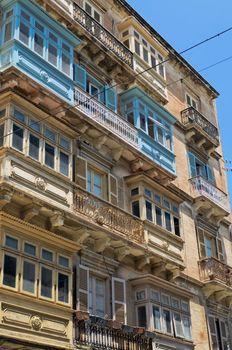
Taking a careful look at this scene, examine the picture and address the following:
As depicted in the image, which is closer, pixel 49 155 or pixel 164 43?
pixel 49 155

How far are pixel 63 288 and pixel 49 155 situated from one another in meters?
4.09

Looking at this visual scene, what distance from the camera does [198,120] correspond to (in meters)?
27.8

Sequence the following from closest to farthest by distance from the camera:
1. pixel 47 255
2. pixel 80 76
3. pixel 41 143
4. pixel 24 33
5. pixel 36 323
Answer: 1. pixel 36 323
2. pixel 47 255
3. pixel 41 143
4. pixel 24 33
5. pixel 80 76

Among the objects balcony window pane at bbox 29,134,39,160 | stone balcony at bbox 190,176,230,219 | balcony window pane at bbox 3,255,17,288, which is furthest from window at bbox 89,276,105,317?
stone balcony at bbox 190,176,230,219

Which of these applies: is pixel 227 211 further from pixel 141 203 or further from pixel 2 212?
pixel 2 212

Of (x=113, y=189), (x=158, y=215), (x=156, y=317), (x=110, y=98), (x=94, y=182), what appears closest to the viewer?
(x=156, y=317)

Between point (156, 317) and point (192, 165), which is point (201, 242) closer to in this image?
point (192, 165)

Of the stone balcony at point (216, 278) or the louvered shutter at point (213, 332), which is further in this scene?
the stone balcony at point (216, 278)

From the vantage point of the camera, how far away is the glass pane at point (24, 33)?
17.1 meters

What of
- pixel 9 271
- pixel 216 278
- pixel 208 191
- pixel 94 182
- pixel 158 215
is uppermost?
pixel 208 191

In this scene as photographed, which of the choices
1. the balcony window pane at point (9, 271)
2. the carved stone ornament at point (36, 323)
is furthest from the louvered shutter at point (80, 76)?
the carved stone ornament at point (36, 323)

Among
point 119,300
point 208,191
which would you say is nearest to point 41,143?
point 119,300

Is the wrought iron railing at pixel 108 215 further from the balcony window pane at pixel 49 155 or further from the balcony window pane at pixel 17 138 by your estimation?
the balcony window pane at pixel 17 138

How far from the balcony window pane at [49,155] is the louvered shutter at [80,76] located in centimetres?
391
